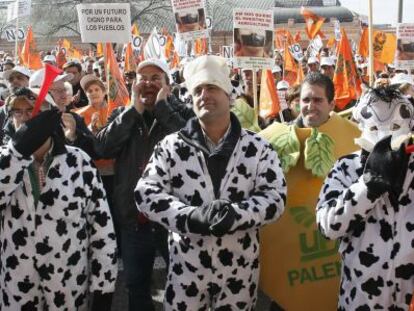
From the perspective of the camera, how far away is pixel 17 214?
2.58 m

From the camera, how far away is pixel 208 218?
2.43m

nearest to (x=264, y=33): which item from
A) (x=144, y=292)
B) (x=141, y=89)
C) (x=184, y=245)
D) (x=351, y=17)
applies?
(x=141, y=89)

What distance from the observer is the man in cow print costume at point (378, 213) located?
2330 millimetres

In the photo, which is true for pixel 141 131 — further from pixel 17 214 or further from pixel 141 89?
pixel 17 214

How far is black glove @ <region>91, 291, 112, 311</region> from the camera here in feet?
8.90

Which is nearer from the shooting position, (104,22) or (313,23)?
(104,22)

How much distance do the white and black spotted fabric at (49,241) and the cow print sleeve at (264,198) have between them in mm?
Result: 714

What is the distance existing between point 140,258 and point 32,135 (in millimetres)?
1270

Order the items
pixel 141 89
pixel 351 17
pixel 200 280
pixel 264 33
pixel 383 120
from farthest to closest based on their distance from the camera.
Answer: pixel 351 17, pixel 264 33, pixel 141 89, pixel 200 280, pixel 383 120

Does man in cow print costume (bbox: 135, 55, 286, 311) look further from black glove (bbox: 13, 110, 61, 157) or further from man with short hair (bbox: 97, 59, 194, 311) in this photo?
man with short hair (bbox: 97, 59, 194, 311)

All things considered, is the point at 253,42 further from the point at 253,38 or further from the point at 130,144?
the point at 130,144

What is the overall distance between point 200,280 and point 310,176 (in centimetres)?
97

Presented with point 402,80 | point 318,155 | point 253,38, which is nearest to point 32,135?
point 318,155

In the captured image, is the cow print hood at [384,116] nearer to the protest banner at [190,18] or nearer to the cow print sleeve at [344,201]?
the cow print sleeve at [344,201]
